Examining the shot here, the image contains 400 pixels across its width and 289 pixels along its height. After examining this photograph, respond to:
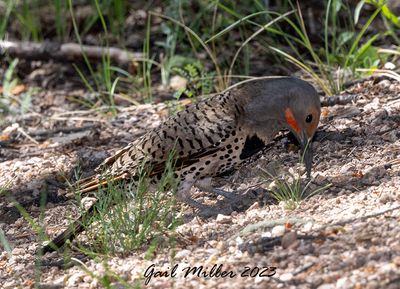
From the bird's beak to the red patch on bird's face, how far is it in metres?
0.06

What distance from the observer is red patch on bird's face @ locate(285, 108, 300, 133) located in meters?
5.02

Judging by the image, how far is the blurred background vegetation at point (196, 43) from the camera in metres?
6.32

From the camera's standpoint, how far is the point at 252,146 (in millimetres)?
4922

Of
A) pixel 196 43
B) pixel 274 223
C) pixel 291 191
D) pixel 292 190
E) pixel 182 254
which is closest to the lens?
pixel 274 223

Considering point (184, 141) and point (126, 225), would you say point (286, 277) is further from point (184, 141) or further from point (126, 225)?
point (184, 141)

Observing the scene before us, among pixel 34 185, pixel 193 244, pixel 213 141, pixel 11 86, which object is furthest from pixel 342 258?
pixel 11 86

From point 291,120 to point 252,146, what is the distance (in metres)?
0.31

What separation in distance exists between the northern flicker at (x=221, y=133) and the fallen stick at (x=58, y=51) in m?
2.51

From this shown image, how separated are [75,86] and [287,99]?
3.13 meters

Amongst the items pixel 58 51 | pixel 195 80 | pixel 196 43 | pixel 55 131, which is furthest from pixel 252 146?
pixel 58 51

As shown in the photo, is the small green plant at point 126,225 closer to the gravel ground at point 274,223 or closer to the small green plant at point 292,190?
the gravel ground at point 274,223

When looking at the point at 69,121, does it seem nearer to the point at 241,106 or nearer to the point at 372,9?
the point at 241,106

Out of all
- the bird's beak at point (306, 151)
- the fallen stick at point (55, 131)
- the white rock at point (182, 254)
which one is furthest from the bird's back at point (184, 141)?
the fallen stick at point (55, 131)

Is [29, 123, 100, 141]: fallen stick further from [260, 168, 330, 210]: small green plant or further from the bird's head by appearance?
[260, 168, 330, 210]: small green plant
